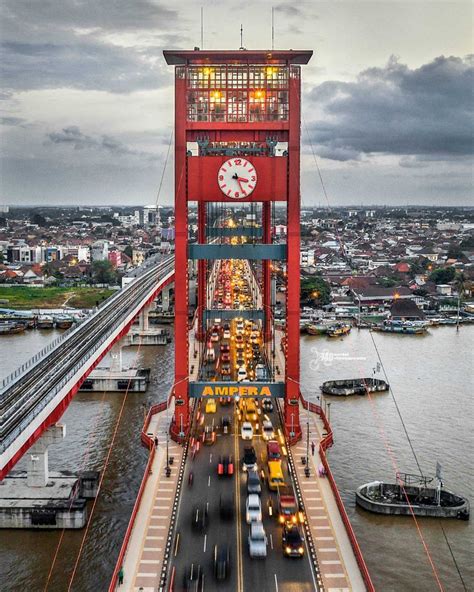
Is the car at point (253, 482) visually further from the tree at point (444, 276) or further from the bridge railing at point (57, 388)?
the tree at point (444, 276)

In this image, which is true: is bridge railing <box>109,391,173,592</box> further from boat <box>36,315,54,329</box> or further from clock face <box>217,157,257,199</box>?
boat <box>36,315,54,329</box>

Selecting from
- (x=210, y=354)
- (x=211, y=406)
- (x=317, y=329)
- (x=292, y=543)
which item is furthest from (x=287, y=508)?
(x=317, y=329)

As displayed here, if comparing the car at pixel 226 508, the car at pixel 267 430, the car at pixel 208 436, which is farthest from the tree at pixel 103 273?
the car at pixel 226 508

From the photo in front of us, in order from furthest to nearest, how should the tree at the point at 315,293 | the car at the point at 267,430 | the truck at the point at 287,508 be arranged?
the tree at the point at 315,293, the car at the point at 267,430, the truck at the point at 287,508

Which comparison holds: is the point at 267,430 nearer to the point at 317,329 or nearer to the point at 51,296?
the point at 317,329

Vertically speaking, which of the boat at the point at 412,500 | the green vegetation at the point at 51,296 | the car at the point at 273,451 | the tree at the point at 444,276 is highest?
Result: the tree at the point at 444,276

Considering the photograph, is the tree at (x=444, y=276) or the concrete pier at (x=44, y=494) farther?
the tree at (x=444, y=276)

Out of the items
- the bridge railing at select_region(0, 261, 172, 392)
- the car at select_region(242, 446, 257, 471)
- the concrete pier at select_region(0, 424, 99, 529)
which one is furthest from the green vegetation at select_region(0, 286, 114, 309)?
the car at select_region(242, 446, 257, 471)

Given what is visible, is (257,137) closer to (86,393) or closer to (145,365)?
(86,393)

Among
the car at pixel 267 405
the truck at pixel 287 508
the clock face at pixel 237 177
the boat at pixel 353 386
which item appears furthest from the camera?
the boat at pixel 353 386
